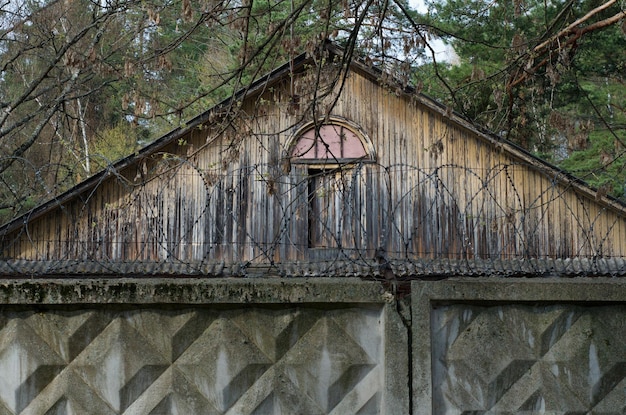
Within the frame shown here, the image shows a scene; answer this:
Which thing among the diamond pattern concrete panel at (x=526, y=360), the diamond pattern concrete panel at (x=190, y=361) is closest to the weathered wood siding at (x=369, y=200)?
the diamond pattern concrete panel at (x=526, y=360)

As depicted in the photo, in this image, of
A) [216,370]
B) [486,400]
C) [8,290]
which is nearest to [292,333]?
[216,370]

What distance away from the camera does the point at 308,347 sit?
3.57 meters

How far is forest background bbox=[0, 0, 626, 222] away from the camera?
6871 mm

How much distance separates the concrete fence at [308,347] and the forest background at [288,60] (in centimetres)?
126

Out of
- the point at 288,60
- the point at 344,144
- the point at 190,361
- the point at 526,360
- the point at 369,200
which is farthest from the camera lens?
the point at 344,144

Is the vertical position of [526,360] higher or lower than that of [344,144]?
lower

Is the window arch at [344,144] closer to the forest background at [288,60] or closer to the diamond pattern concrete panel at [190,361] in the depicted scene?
the forest background at [288,60]

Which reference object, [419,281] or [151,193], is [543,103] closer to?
[151,193]

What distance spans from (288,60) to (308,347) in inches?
325

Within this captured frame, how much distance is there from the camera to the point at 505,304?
3666 mm

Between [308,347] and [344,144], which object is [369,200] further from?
[308,347]

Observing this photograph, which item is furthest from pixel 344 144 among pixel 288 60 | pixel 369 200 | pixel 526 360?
pixel 526 360

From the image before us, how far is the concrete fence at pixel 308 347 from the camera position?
137 inches

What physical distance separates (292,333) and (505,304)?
3.63 ft
